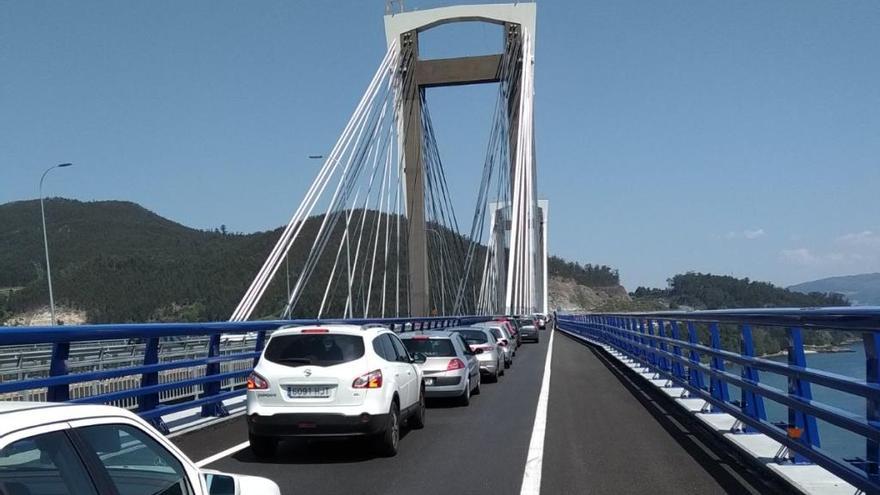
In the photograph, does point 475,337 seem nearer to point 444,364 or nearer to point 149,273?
point 444,364

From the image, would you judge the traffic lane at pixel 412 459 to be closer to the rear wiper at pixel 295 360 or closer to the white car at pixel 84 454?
the rear wiper at pixel 295 360

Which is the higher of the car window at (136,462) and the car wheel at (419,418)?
the car window at (136,462)

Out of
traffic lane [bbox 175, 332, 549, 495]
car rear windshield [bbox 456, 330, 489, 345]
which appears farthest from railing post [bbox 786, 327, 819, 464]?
car rear windshield [bbox 456, 330, 489, 345]

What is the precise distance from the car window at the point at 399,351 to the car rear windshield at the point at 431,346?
13.3 feet

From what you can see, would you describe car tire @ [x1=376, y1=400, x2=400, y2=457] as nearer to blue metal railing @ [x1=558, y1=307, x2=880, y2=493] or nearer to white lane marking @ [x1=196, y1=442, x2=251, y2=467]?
white lane marking @ [x1=196, y1=442, x2=251, y2=467]

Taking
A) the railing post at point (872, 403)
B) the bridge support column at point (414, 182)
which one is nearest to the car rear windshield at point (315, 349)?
the railing post at point (872, 403)

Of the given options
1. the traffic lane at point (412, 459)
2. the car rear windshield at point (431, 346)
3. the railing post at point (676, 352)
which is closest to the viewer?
the traffic lane at point (412, 459)

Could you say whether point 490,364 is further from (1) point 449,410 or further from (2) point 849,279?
(2) point 849,279

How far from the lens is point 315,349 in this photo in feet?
35.9

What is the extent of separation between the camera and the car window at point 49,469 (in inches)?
131

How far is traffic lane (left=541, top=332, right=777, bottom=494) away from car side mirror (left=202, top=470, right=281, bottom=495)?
4.29 m

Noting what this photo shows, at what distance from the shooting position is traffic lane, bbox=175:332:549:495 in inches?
356

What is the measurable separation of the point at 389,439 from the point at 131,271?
220 feet

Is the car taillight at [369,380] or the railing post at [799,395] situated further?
the car taillight at [369,380]
